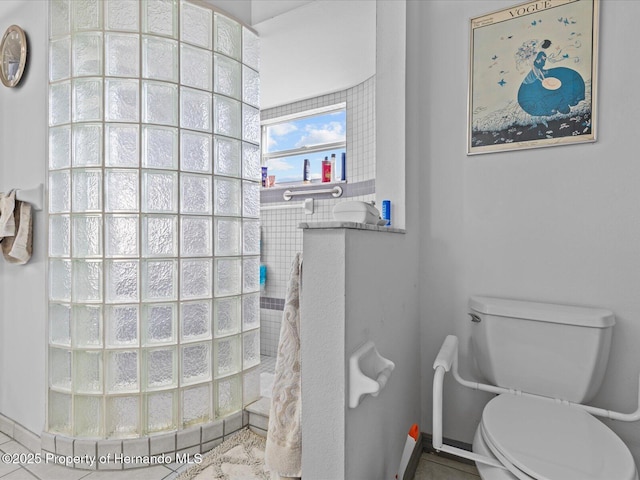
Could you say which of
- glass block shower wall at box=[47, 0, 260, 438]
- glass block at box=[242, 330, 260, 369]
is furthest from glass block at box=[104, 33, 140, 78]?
glass block at box=[242, 330, 260, 369]

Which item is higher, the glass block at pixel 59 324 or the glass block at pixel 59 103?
the glass block at pixel 59 103

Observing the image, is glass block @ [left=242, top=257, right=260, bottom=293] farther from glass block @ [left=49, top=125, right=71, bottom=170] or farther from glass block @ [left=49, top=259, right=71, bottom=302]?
glass block @ [left=49, top=125, right=71, bottom=170]

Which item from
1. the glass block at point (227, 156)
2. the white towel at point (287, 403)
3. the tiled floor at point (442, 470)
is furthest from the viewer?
the glass block at point (227, 156)

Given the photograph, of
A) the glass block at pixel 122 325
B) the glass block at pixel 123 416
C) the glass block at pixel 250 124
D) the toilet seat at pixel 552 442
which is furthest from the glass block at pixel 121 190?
the toilet seat at pixel 552 442

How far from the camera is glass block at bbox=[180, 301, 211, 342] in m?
1.63

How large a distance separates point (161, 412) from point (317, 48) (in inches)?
85.7

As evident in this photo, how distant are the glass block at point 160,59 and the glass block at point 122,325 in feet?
3.48

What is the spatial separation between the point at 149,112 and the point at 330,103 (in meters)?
1.55

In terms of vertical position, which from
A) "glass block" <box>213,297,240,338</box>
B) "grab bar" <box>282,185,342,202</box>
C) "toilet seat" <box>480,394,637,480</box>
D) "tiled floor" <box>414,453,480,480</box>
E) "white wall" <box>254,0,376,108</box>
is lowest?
"tiled floor" <box>414,453,480,480</box>

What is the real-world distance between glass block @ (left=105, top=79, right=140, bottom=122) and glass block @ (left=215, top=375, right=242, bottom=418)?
52.4 inches

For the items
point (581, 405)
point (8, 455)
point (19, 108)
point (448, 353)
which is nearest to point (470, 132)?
point (448, 353)

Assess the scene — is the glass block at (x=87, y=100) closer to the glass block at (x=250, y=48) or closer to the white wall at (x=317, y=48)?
the glass block at (x=250, y=48)

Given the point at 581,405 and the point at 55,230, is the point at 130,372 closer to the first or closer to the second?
the point at 55,230

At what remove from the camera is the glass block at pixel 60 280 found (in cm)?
157
